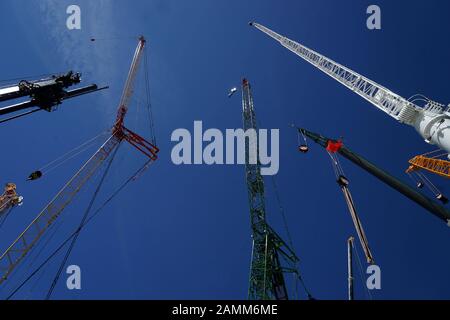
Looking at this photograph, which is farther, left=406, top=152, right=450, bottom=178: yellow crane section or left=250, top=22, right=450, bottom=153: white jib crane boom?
left=406, top=152, right=450, bottom=178: yellow crane section

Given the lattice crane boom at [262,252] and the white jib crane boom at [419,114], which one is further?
the lattice crane boom at [262,252]

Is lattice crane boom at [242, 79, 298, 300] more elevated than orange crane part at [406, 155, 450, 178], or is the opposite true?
orange crane part at [406, 155, 450, 178]

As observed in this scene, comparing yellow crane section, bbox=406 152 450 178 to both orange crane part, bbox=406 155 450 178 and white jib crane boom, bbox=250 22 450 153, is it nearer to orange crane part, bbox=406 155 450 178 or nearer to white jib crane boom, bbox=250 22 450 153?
orange crane part, bbox=406 155 450 178

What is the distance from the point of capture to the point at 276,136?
54656 mm

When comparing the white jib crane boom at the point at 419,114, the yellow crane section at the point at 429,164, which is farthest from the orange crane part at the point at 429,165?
the white jib crane boom at the point at 419,114

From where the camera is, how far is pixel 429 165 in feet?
170

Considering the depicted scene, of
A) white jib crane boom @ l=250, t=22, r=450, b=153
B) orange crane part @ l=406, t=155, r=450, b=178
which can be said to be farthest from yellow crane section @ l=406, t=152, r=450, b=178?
white jib crane boom @ l=250, t=22, r=450, b=153

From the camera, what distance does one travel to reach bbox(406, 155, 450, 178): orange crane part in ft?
154

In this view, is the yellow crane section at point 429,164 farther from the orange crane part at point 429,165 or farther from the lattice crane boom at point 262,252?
the lattice crane boom at point 262,252

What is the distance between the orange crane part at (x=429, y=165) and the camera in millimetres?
46963

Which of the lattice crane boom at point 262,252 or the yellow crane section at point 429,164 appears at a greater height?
the yellow crane section at point 429,164
